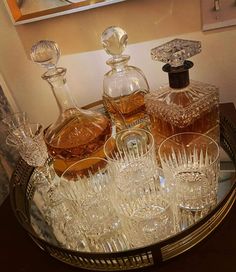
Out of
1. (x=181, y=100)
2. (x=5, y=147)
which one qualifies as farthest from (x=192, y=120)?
(x=5, y=147)

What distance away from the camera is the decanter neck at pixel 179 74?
0.57 m

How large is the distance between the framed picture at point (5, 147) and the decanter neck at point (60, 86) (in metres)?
0.30

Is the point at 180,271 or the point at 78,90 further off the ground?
the point at 78,90

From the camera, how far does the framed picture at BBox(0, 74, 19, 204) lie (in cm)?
93

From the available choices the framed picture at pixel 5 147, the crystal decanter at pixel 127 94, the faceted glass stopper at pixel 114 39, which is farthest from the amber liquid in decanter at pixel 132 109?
the framed picture at pixel 5 147

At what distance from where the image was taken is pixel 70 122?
70 cm

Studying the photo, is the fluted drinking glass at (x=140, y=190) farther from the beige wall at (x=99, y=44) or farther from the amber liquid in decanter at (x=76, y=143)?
the beige wall at (x=99, y=44)

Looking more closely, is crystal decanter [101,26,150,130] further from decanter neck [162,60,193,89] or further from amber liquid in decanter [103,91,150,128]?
decanter neck [162,60,193,89]

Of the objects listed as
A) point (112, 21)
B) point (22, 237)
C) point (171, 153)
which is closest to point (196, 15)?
point (112, 21)

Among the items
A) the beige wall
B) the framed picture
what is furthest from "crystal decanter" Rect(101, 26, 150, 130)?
the framed picture

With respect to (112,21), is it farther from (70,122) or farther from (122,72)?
(70,122)

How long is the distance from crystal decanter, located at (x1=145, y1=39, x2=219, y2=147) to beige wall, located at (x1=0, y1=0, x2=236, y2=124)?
0.47ft

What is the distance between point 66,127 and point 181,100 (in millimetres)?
256

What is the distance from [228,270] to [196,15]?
0.53m
